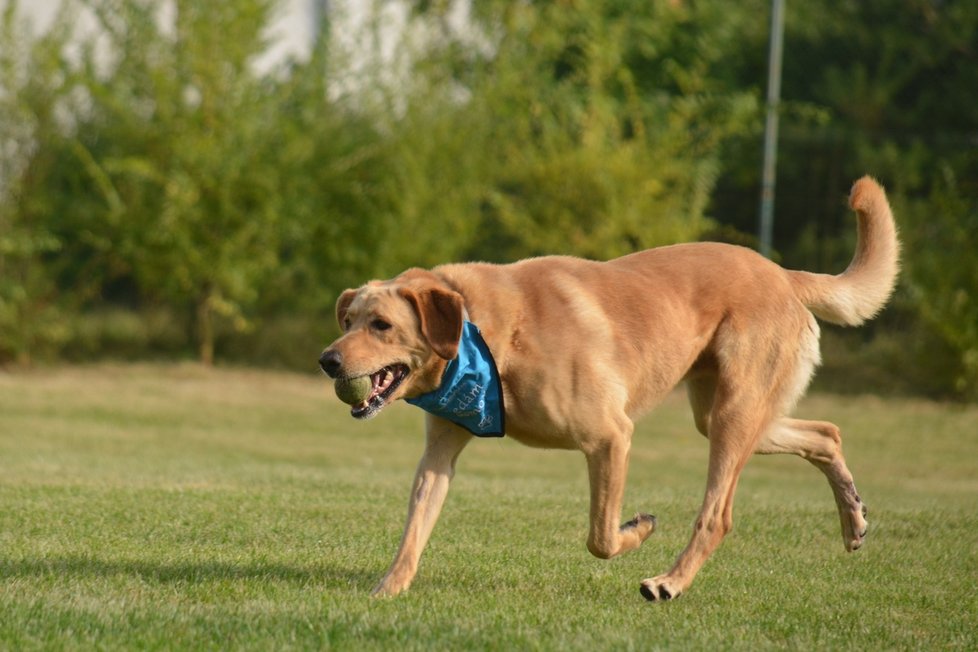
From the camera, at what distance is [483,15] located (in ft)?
71.5

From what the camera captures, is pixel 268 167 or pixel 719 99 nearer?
pixel 268 167

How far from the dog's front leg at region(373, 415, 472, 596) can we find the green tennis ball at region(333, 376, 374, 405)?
599mm

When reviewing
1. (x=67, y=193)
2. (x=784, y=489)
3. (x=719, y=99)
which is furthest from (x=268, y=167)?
(x=784, y=489)

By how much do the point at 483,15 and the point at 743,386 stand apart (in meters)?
16.3

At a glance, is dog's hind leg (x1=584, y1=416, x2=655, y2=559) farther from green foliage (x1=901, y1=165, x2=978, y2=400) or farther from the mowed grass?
green foliage (x1=901, y1=165, x2=978, y2=400)

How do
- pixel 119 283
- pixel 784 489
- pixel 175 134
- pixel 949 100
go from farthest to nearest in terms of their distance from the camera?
1. pixel 949 100
2. pixel 119 283
3. pixel 175 134
4. pixel 784 489

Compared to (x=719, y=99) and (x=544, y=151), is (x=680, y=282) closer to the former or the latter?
(x=544, y=151)

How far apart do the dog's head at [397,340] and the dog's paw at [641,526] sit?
113cm

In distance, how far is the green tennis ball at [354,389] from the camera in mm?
5551

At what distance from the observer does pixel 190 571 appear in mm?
6168

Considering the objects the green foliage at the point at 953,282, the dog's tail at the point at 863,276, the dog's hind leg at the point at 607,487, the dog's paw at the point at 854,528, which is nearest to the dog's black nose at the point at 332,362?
the dog's hind leg at the point at 607,487

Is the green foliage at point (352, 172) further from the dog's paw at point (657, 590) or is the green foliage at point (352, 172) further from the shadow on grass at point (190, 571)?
A: the dog's paw at point (657, 590)

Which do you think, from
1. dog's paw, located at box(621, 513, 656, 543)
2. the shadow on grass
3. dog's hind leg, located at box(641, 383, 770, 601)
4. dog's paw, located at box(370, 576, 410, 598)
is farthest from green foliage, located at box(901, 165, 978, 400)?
dog's paw, located at box(370, 576, 410, 598)

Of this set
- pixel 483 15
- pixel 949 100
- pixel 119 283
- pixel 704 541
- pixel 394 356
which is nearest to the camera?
pixel 394 356
